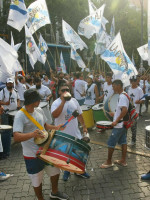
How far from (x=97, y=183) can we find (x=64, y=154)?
5.15 feet

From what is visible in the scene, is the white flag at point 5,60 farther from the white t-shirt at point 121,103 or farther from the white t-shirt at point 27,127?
the white t-shirt at point 121,103

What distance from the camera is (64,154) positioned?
119 inches

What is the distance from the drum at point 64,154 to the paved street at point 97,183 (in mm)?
1017

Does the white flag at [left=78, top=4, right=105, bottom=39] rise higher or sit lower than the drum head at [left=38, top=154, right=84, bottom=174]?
higher

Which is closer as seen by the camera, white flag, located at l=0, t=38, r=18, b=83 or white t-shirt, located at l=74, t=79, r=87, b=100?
white flag, located at l=0, t=38, r=18, b=83

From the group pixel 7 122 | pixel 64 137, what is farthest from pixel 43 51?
pixel 64 137

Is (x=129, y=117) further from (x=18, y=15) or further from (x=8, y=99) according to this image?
(x=18, y=15)

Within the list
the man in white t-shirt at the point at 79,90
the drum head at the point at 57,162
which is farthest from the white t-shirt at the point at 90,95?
the drum head at the point at 57,162

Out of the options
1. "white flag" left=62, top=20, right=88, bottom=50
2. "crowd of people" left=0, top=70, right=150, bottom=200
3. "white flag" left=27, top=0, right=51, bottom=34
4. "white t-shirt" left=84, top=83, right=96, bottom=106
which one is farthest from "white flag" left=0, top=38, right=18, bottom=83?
"white flag" left=62, top=20, right=88, bottom=50

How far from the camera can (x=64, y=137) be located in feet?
10.1

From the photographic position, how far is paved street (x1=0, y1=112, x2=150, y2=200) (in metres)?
3.81

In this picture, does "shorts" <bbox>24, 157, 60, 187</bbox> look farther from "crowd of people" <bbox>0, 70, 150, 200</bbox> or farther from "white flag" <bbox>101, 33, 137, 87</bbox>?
"white flag" <bbox>101, 33, 137, 87</bbox>

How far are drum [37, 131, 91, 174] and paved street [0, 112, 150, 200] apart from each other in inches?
40.0

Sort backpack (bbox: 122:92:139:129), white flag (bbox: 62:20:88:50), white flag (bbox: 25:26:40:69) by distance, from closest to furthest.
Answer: backpack (bbox: 122:92:139:129)
white flag (bbox: 25:26:40:69)
white flag (bbox: 62:20:88:50)
